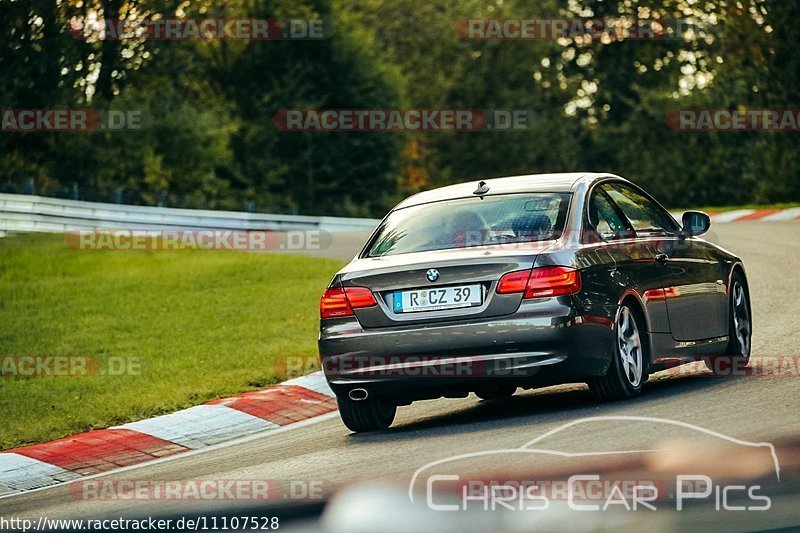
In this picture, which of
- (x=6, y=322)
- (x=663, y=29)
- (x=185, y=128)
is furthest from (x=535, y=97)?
(x=6, y=322)

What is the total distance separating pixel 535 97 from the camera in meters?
72.8

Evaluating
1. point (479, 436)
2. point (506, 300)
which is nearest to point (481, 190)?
point (506, 300)

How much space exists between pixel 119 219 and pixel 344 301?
20.9 m

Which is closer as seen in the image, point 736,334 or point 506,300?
point 506,300

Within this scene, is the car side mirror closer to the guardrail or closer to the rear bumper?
the rear bumper

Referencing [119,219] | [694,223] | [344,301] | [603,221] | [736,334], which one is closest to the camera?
[344,301]

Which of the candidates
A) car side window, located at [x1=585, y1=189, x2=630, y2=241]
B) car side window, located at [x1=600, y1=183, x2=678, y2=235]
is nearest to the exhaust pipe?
car side window, located at [x1=585, y1=189, x2=630, y2=241]

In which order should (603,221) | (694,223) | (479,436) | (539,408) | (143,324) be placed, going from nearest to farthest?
(479,436)
(539,408)
(603,221)
(694,223)
(143,324)

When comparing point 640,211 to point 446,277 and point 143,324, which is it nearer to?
point 446,277

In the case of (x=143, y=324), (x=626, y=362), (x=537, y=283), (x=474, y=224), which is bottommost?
(x=143, y=324)

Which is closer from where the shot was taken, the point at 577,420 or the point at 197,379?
the point at 577,420

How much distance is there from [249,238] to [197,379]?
15469 mm

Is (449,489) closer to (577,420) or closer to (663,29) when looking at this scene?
(577,420)

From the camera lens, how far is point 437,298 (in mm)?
9180
